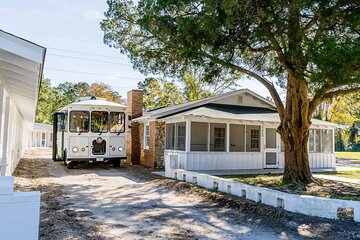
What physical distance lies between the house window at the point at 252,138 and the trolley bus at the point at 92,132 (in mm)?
6359

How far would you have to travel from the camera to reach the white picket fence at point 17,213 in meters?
4.03

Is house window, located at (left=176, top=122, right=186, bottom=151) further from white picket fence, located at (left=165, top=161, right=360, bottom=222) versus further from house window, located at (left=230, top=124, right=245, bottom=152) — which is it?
white picket fence, located at (left=165, top=161, right=360, bottom=222)

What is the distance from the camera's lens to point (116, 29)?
1116 centimetres

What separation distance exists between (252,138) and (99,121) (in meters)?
7.78

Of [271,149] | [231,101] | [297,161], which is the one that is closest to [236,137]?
[271,149]

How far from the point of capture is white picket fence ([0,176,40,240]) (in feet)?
13.2

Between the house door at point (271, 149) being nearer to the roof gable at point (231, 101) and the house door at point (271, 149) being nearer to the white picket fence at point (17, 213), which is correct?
the roof gable at point (231, 101)

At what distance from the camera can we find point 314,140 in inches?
664

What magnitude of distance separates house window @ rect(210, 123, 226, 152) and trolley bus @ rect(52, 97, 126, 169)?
4.49 meters

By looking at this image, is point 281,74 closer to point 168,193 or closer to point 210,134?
point 210,134

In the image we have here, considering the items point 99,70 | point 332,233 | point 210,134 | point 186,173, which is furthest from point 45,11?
point 99,70

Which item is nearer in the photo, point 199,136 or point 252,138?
point 199,136

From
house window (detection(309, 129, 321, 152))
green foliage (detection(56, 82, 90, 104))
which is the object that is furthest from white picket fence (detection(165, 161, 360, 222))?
green foliage (detection(56, 82, 90, 104))

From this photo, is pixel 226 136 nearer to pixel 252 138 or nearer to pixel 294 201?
pixel 252 138
